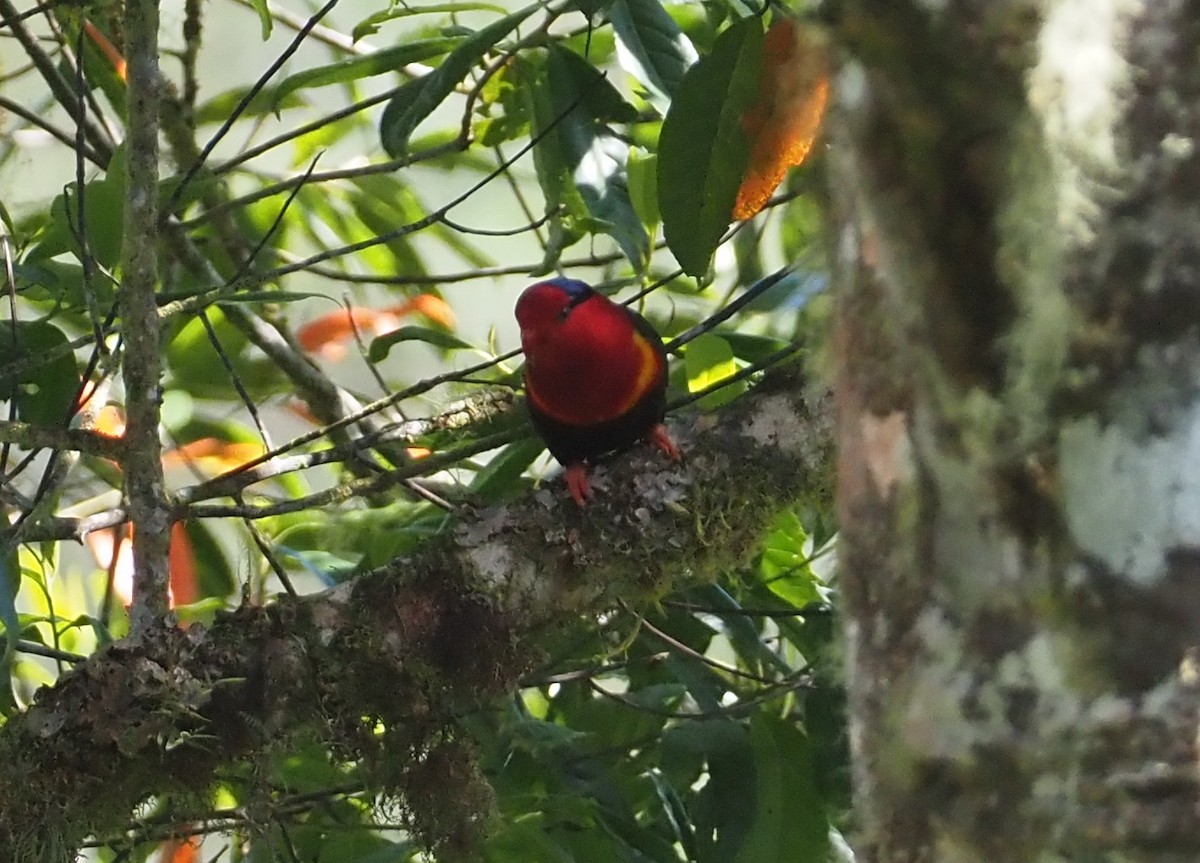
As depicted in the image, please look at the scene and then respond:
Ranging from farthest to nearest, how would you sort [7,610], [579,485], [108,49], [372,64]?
[108,49]
[372,64]
[579,485]
[7,610]

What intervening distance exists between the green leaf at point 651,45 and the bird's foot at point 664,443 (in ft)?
1.22

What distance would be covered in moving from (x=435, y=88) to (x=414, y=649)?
2.00ft

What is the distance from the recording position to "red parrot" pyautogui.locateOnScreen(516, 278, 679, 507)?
5.05ft

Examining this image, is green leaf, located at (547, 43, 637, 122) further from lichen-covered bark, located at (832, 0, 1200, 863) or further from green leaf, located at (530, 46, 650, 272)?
lichen-covered bark, located at (832, 0, 1200, 863)

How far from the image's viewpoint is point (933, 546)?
480mm

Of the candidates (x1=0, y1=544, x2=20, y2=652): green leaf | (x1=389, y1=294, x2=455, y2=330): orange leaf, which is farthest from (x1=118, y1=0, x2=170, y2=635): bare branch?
(x1=389, y1=294, x2=455, y2=330): orange leaf

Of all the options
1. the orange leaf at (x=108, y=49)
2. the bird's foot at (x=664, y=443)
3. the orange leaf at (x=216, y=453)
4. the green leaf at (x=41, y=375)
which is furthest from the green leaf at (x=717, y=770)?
the orange leaf at (x=108, y=49)

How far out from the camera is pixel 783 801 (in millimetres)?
1276

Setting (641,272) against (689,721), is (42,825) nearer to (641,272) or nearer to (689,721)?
(689,721)

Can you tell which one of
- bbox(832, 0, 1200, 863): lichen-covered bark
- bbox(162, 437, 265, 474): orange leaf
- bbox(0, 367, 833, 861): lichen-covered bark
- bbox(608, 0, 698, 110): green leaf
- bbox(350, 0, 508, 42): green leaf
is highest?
bbox(350, 0, 508, 42): green leaf

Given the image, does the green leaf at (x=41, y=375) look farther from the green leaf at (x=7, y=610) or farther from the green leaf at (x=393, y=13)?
the green leaf at (x=393, y=13)

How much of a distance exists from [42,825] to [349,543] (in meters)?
0.64

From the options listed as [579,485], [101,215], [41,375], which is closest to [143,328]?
[101,215]

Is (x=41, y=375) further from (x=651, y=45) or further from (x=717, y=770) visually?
(x=717, y=770)
